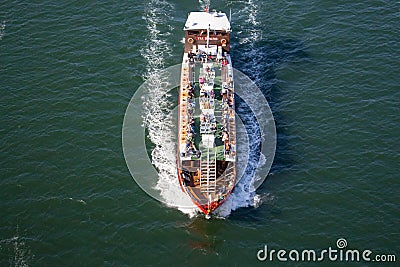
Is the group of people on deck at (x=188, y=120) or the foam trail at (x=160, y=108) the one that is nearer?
the group of people on deck at (x=188, y=120)

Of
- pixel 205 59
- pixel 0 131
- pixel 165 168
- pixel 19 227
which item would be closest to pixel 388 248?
pixel 165 168

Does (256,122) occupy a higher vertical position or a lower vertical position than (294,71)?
lower

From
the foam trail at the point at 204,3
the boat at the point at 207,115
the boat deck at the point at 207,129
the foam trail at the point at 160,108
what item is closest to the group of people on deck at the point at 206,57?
the boat at the point at 207,115

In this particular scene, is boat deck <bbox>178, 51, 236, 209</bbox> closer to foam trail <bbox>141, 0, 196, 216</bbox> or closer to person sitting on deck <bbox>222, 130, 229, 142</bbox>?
person sitting on deck <bbox>222, 130, 229, 142</bbox>

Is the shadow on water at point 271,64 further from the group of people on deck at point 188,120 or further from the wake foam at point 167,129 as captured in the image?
the group of people on deck at point 188,120

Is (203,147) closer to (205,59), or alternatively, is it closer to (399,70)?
(205,59)

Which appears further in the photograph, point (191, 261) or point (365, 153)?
point (365, 153)

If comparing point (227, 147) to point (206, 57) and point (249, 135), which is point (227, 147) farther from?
point (206, 57)
